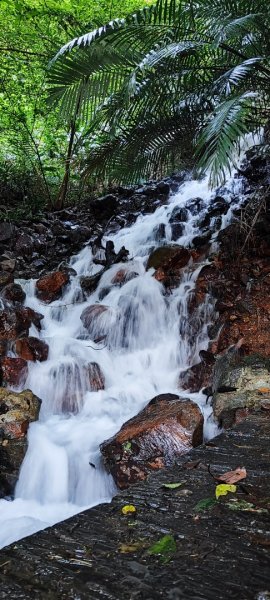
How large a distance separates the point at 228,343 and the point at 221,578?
4.04 meters

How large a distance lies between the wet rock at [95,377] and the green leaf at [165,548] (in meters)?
3.81

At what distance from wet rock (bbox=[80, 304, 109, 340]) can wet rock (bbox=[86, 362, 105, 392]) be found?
684mm

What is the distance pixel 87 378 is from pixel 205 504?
368 centimetres

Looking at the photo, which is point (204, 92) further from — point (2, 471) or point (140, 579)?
point (140, 579)

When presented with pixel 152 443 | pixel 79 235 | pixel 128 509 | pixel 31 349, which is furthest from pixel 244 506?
pixel 79 235

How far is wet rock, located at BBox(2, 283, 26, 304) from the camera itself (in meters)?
6.42

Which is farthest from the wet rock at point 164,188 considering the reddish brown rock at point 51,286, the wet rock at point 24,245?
the reddish brown rock at point 51,286

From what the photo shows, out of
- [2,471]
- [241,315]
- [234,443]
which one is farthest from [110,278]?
[234,443]

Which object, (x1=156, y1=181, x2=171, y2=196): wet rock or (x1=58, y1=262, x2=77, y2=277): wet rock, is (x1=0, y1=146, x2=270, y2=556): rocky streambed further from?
(x1=156, y1=181, x2=171, y2=196): wet rock

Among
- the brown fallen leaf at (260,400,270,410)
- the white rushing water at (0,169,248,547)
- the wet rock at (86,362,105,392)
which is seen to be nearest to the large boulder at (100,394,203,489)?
the white rushing water at (0,169,248,547)

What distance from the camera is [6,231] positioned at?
8.30 meters

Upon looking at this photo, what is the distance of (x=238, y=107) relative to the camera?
129 inches

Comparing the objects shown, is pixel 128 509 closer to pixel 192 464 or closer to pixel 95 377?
pixel 192 464

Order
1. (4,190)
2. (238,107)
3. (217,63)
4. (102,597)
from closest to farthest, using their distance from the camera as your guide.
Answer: (102,597)
(238,107)
(217,63)
(4,190)
